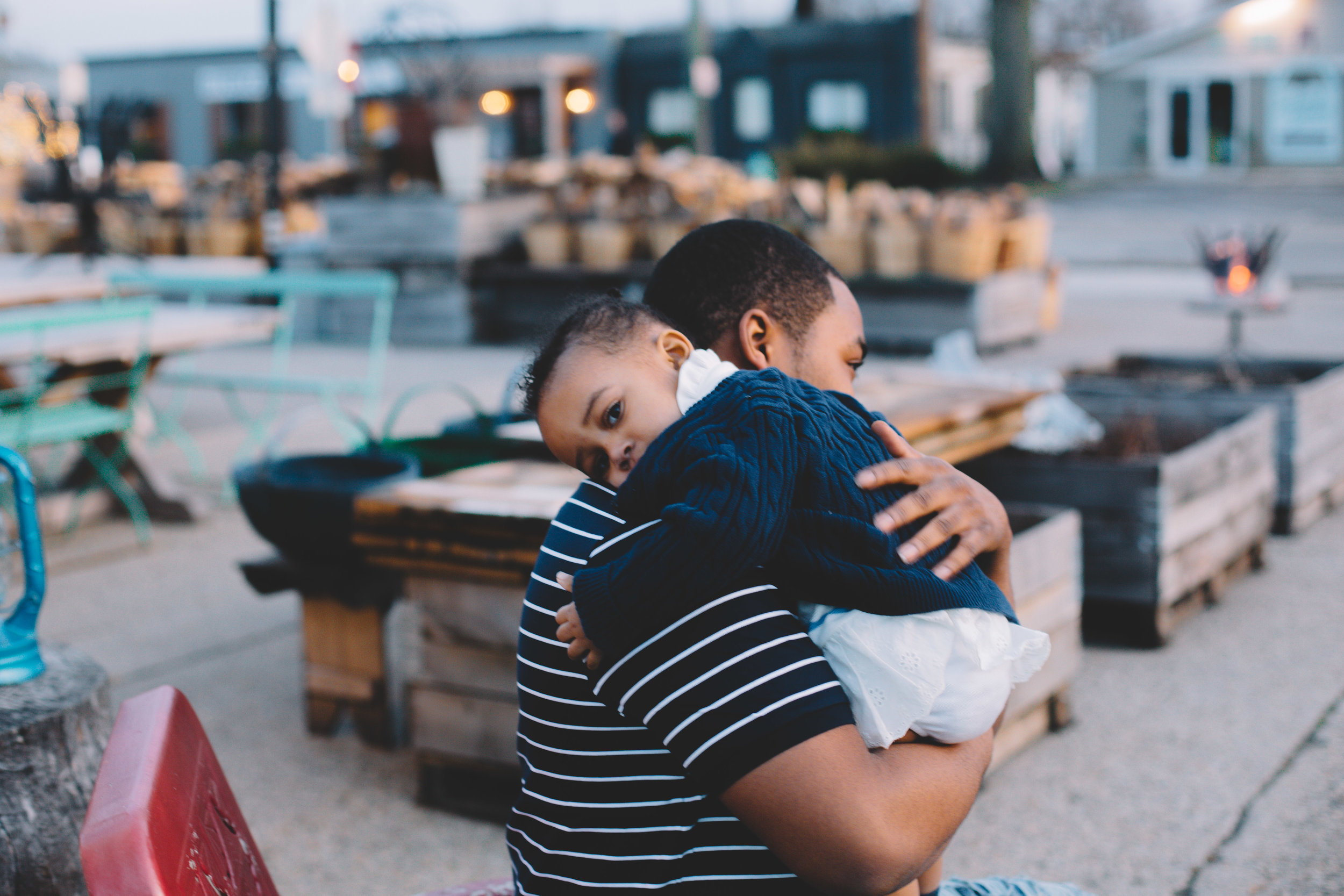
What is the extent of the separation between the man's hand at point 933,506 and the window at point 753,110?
3528 centimetres

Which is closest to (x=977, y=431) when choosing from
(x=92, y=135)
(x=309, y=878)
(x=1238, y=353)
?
(x=309, y=878)

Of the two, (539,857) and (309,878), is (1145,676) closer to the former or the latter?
(309,878)

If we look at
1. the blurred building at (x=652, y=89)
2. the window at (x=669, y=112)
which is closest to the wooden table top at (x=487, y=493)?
the blurred building at (x=652, y=89)

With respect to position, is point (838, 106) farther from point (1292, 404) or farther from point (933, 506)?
point (933, 506)

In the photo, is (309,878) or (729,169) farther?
(729,169)

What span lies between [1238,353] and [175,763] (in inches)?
240

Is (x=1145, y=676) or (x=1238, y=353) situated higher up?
(x=1238, y=353)

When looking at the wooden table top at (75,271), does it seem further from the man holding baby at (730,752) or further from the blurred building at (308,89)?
the blurred building at (308,89)

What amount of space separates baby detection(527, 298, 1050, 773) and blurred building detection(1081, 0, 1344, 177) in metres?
37.2

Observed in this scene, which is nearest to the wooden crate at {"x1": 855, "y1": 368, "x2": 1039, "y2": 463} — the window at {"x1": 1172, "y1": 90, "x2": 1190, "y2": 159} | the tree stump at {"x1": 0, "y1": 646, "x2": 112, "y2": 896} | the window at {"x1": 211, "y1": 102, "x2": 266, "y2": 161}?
the tree stump at {"x1": 0, "y1": 646, "x2": 112, "y2": 896}

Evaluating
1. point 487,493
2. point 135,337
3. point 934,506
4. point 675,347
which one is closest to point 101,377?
point 135,337

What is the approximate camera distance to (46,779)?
Result: 81.7 inches

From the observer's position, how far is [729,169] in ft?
51.7

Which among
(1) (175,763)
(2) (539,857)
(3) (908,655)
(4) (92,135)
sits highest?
(4) (92,135)
